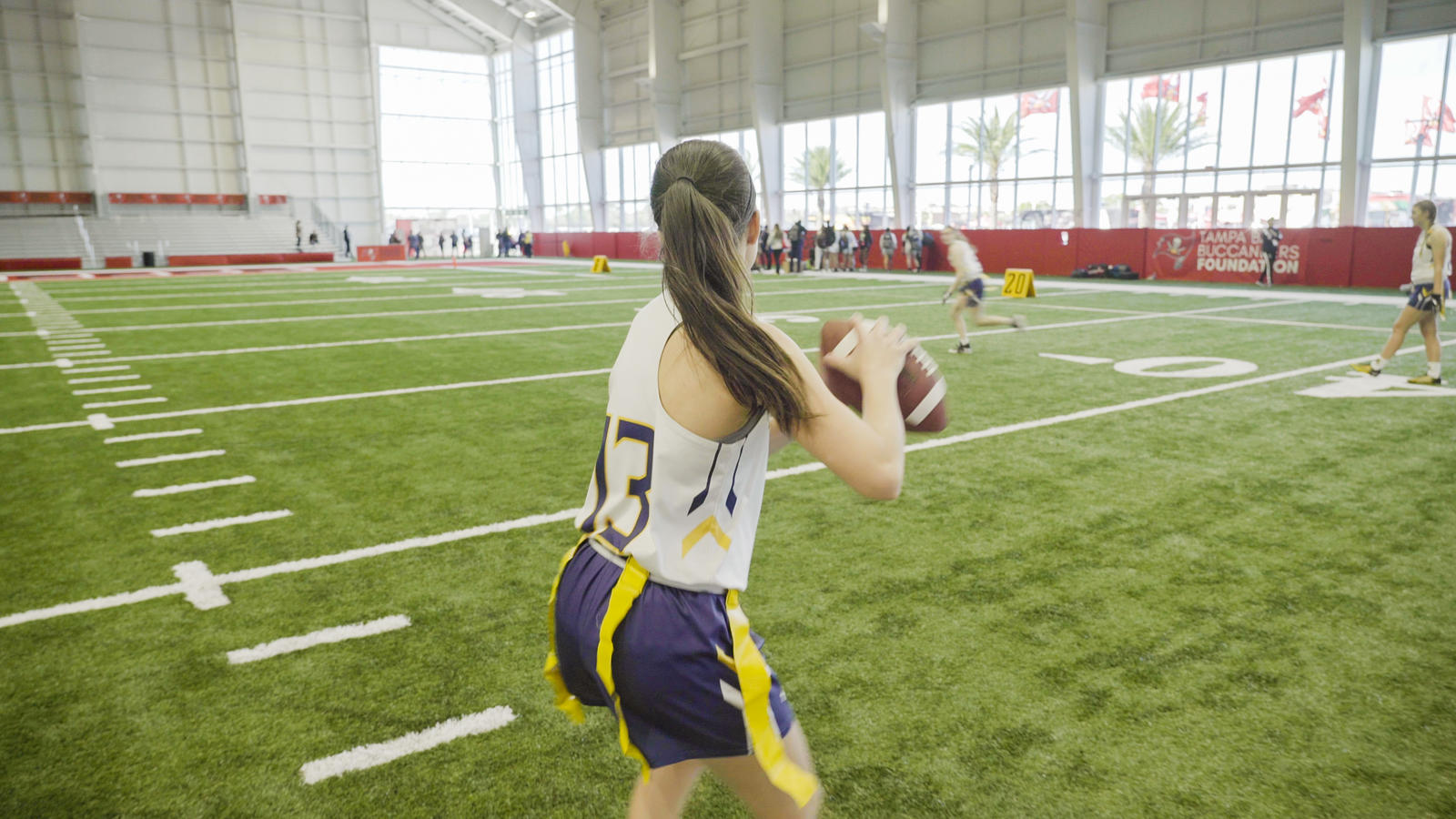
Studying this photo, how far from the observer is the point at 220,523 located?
511cm

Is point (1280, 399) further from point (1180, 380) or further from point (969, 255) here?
point (969, 255)

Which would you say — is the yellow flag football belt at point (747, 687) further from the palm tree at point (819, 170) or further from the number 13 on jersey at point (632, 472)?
the palm tree at point (819, 170)

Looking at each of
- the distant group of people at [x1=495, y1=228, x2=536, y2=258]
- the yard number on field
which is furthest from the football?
the distant group of people at [x1=495, y1=228, x2=536, y2=258]

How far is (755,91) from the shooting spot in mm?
34438

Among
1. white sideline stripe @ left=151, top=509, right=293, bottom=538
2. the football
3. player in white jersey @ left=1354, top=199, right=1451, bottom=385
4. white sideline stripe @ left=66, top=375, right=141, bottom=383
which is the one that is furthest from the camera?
white sideline stripe @ left=66, top=375, right=141, bottom=383

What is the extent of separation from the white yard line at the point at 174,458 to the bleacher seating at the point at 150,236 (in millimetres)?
36225

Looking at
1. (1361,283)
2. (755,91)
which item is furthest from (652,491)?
(755,91)

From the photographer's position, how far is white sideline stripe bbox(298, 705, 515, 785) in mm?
2846

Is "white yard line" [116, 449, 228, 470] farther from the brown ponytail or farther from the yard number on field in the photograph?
the yard number on field

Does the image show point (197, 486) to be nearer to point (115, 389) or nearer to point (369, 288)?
point (115, 389)

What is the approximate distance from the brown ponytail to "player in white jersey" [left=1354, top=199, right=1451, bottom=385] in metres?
9.33

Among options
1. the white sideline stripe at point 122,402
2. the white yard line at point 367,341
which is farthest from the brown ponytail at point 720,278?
the white yard line at point 367,341

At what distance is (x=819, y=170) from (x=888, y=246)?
7.23m

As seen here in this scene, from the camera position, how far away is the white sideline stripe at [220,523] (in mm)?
4957
